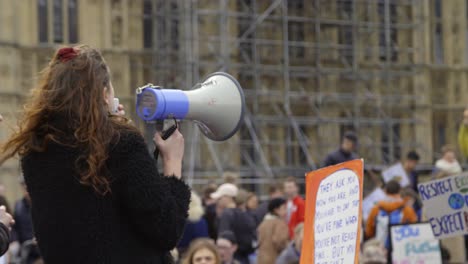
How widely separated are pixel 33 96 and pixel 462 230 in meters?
3.28

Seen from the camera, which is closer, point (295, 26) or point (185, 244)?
point (185, 244)

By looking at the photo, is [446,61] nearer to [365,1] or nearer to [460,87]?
[460,87]

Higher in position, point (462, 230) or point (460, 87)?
point (460, 87)

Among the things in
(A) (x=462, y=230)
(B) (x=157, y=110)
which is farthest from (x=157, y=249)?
(A) (x=462, y=230)

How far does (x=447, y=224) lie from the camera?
6730 millimetres

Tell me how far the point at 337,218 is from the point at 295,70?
21.6 metres

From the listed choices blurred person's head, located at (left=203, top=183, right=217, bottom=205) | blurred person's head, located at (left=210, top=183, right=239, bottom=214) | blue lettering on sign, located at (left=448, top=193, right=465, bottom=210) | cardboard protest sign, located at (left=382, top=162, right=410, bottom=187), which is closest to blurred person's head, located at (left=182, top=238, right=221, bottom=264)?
blue lettering on sign, located at (left=448, top=193, right=465, bottom=210)

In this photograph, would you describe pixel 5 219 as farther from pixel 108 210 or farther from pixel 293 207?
pixel 293 207

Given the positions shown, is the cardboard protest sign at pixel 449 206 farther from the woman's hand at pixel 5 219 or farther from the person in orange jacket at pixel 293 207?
the person in orange jacket at pixel 293 207

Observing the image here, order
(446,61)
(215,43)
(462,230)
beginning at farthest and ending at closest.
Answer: (446,61) → (215,43) → (462,230)

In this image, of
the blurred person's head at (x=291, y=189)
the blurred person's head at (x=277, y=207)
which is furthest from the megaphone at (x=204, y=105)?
the blurred person's head at (x=291, y=189)

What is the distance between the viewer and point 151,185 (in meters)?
3.80

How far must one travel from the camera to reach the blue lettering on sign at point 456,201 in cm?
666

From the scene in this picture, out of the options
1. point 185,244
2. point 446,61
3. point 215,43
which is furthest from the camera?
point 446,61
